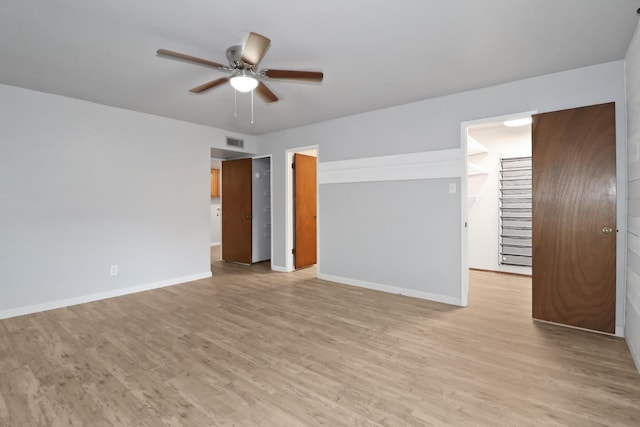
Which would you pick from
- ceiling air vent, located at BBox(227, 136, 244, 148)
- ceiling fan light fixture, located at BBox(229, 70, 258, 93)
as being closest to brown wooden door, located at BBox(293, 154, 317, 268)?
ceiling air vent, located at BBox(227, 136, 244, 148)

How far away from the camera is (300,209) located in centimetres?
571

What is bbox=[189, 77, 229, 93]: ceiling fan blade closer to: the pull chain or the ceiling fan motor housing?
the ceiling fan motor housing

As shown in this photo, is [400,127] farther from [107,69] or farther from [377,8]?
[107,69]

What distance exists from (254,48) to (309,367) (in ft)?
7.72

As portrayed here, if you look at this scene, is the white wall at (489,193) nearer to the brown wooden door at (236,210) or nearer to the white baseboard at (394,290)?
the white baseboard at (394,290)

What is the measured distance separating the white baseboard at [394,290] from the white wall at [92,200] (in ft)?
7.27

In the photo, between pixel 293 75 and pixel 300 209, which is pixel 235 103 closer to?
pixel 293 75

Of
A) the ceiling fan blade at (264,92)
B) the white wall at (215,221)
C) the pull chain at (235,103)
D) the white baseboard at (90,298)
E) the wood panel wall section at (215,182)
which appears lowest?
the white baseboard at (90,298)

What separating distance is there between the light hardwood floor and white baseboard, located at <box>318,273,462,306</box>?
0.61 feet

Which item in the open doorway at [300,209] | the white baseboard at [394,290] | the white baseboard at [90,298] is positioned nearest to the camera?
the white baseboard at [90,298]

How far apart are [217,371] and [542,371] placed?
2.37m

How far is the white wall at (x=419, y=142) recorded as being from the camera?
2.94 metres

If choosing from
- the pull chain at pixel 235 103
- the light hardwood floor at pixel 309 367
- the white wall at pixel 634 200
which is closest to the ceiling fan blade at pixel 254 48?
the pull chain at pixel 235 103

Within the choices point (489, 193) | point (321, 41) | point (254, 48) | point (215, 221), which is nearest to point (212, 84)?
point (254, 48)
